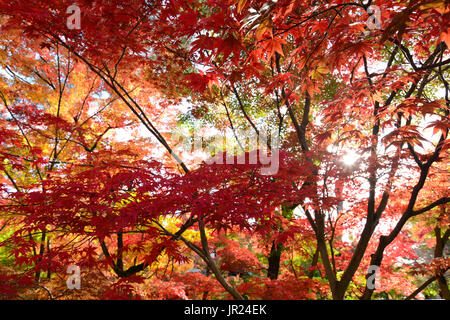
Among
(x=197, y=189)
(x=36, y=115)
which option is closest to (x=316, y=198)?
(x=197, y=189)

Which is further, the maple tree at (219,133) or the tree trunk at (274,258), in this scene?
the tree trunk at (274,258)

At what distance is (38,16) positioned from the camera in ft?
9.07

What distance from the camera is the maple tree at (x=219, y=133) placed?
2215mm

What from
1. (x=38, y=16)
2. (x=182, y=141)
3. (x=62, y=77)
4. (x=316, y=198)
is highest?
(x=62, y=77)

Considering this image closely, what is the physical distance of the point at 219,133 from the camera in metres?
6.13

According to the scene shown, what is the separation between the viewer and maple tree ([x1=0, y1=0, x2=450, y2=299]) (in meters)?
2.21

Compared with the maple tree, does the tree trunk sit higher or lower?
lower

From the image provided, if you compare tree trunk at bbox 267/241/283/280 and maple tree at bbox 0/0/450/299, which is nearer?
maple tree at bbox 0/0/450/299

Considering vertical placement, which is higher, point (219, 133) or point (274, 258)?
point (219, 133)

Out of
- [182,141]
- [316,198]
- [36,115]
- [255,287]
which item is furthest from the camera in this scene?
[182,141]

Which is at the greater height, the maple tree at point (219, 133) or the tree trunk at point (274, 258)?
the maple tree at point (219, 133)
